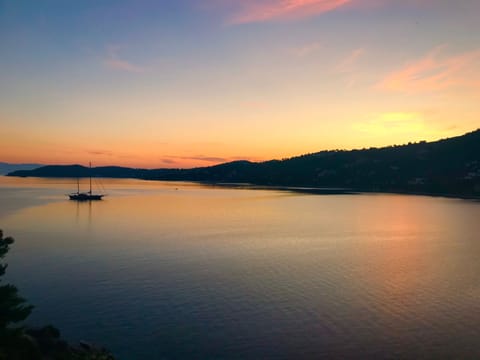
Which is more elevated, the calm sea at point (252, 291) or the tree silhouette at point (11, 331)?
the tree silhouette at point (11, 331)

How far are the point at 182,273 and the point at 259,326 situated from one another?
17.4 meters

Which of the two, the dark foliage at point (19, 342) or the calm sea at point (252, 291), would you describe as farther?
the calm sea at point (252, 291)

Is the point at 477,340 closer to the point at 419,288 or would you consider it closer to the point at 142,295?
the point at 419,288

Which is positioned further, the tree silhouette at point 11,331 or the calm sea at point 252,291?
the calm sea at point 252,291

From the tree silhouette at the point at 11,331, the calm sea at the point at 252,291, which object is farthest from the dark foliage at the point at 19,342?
the calm sea at the point at 252,291

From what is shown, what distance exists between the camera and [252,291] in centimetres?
4016

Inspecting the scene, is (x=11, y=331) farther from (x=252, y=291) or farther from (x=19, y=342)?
(x=252, y=291)

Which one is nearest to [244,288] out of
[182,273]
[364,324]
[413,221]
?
[182,273]

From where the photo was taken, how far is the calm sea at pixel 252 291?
2852 centimetres

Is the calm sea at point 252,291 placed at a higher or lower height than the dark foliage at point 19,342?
lower

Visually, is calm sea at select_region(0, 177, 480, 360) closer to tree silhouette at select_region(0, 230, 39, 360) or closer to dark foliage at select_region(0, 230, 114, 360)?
dark foliage at select_region(0, 230, 114, 360)

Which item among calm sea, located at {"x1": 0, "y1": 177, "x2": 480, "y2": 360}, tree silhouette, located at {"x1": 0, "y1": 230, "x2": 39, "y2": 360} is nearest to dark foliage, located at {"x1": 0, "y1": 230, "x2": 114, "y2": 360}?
tree silhouette, located at {"x1": 0, "y1": 230, "x2": 39, "y2": 360}

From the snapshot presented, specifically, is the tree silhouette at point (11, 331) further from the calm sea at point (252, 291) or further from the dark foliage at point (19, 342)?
the calm sea at point (252, 291)

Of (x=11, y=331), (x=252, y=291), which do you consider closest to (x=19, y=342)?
(x=11, y=331)
